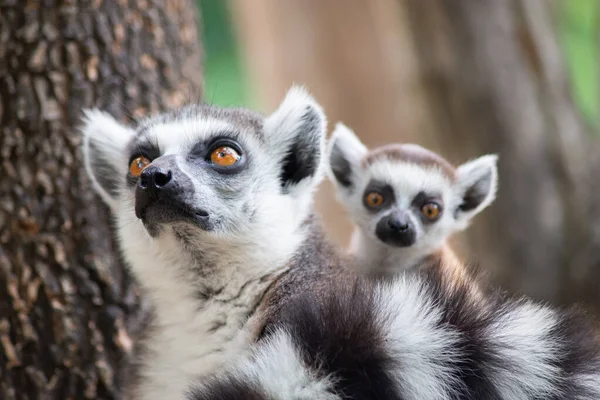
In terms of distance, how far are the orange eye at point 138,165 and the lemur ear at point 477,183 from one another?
1.38 meters

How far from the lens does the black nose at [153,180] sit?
7.17 ft

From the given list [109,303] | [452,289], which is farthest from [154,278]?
[452,289]

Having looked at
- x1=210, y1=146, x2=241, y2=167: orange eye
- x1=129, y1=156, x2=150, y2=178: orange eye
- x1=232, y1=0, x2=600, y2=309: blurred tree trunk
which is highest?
x1=232, y1=0, x2=600, y2=309: blurred tree trunk

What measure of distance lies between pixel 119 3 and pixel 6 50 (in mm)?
440

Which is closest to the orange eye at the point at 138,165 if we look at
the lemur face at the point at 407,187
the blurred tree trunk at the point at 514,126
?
the lemur face at the point at 407,187

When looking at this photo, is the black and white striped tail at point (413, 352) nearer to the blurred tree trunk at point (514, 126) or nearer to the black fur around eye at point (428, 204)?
the black fur around eye at point (428, 204)

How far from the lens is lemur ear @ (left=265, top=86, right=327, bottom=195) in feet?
8.42

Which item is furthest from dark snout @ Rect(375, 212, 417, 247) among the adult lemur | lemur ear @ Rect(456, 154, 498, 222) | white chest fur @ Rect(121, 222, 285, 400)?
white chest fur @ Rect(121, 222, 285, 400)

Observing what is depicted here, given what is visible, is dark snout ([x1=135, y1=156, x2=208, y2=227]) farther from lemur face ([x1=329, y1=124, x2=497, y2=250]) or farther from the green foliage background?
lemur face ([x1=329, y1=124, x2=497, y2=250])

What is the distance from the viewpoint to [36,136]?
8.87ft

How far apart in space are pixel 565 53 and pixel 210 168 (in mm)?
3519

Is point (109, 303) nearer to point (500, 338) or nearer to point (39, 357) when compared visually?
point (39, 357)

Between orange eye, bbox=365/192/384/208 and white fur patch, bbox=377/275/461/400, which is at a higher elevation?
orange eye, bbox=365/192/384/208

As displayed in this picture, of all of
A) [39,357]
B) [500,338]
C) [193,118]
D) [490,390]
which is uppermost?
[193,118]
